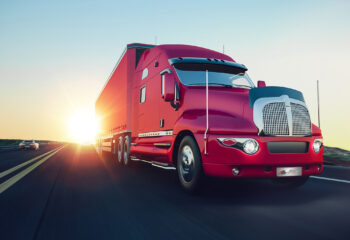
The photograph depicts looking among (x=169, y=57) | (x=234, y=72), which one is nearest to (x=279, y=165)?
(x=234, y=72)

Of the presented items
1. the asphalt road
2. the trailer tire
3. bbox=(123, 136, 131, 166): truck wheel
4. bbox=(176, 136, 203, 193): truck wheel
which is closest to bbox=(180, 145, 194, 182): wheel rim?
bbox=(176, 136, 203, 193): truck wheel

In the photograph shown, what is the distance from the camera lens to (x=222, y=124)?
5512mm

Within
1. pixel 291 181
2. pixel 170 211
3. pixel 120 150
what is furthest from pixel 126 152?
pixel 170 211

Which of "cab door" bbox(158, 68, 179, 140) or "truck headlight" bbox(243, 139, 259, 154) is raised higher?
"cab door" bbox(158, 68, 179, 140)

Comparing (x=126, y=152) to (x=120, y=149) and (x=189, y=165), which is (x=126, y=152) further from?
(x=189, y=165)

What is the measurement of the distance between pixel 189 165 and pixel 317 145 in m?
2.22

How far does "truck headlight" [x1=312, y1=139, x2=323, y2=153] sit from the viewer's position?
18.9 feet

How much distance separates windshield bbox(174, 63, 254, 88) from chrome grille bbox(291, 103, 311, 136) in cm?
153

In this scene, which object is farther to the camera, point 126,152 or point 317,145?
point 126,152

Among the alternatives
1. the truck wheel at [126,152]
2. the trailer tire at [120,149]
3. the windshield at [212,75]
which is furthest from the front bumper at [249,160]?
the trailer tire at [120,149]

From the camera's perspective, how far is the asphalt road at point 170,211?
367 centimetres

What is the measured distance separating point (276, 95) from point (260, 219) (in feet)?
7.37

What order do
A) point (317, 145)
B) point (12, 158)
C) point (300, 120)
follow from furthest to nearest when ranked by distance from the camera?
point (12, 158)
point (317, 145)
point (300, 120)

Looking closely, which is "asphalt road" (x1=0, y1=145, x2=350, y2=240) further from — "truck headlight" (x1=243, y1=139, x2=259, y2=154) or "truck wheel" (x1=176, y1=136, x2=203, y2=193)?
"truck headlight" (x1=243, y1=139, x2=259, y2=154)
